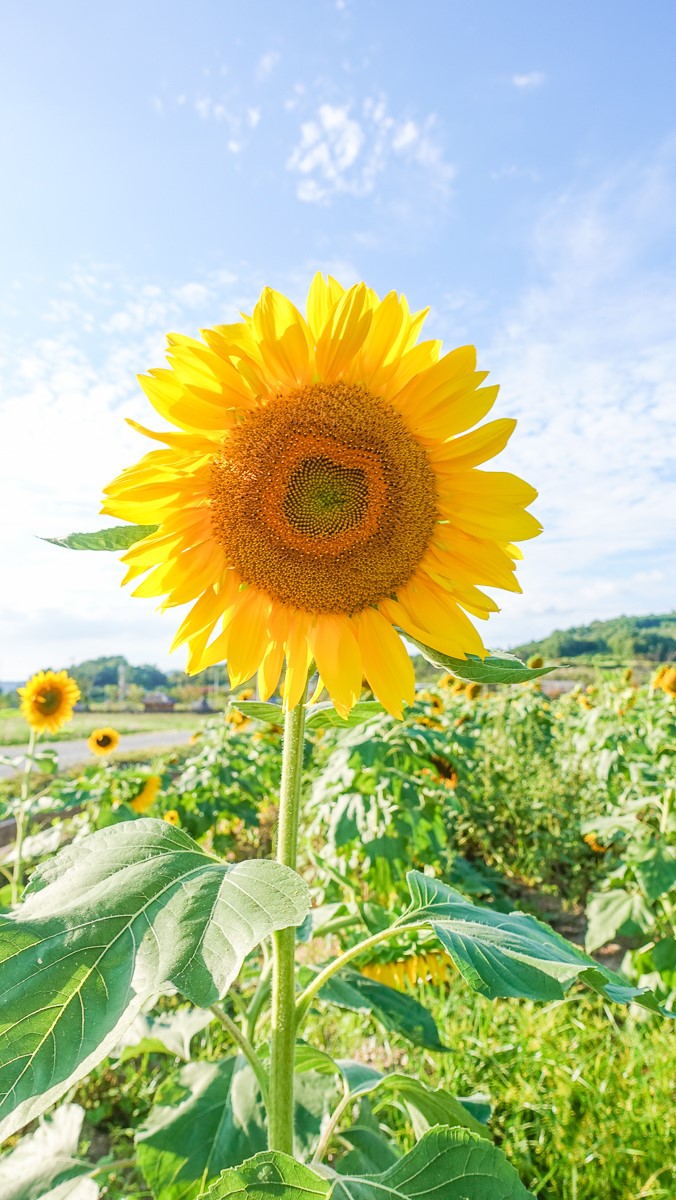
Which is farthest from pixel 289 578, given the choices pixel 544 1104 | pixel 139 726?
pixel 139 726

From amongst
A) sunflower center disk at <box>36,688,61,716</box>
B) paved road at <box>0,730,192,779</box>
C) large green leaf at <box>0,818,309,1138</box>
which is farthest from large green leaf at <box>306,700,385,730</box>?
paved road at <box>0,730,192,779</box>

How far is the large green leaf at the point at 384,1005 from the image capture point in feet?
5.21

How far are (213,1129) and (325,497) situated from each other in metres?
1.38

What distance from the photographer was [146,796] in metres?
5.04

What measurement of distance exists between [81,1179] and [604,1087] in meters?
2.13

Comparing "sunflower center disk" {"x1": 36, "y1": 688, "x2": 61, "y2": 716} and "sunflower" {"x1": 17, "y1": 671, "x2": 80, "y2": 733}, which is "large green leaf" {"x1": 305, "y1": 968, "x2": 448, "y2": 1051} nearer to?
"sunflower" {"x1": 17, "y1": 671, "x2": 80, "y2": 733}

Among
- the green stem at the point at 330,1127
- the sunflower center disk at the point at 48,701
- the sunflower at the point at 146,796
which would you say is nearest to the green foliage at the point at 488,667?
the green stem at the point at 330,1127

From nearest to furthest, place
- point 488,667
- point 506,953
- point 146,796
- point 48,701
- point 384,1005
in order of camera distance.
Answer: point 506,953 < point 488,667 < point 384,1005 < point 146,796 < point 48,701

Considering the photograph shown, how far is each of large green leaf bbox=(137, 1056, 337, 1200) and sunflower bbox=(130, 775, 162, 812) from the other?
333 cm

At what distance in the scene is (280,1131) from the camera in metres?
1.20

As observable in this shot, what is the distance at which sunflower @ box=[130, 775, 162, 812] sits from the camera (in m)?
4.93

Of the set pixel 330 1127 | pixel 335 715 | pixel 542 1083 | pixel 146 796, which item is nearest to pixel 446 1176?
pixel 330 1127

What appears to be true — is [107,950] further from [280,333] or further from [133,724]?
[133,724]

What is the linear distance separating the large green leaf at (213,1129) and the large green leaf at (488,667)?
1.07 meters
